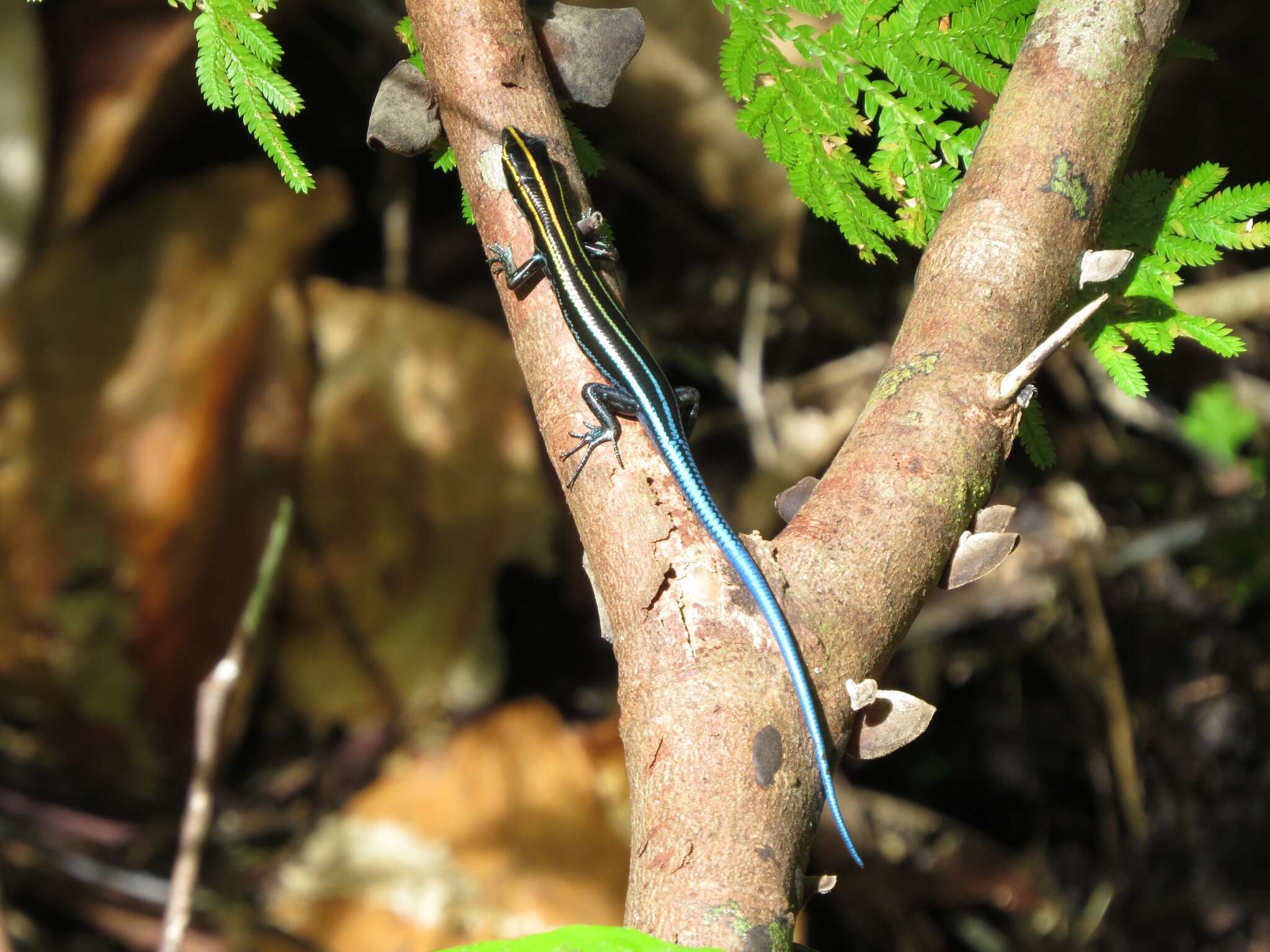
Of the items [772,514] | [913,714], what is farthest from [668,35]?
[913,714]

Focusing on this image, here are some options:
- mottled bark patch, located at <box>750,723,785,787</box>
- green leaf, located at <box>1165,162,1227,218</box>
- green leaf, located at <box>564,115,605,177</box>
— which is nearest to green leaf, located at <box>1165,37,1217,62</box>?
green leaf, located at <box>1165,162,1227,218</box>

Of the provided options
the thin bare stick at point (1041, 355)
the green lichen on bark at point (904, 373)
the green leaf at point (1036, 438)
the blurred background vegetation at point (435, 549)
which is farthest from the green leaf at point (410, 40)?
the blurred background vegetation at point (435, 549)

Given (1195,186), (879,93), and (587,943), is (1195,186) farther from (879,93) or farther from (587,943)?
(587,943)

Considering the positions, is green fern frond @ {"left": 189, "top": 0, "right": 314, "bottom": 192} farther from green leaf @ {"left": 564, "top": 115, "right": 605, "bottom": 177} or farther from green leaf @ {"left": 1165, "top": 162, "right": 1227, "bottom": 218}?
green leaf @ {"left": 1165, "top": 162, "right": 1227, "bottom": 218}

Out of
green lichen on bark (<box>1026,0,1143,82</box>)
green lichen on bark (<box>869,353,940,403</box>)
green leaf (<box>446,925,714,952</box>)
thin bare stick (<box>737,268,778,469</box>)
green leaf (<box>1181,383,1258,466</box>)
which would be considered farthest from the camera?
thin bare stick (<box>737,268,778,469</box>)

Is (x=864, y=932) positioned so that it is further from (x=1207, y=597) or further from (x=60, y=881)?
(x=60, y=881)

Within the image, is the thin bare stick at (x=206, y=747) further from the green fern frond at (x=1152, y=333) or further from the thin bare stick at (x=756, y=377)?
the thin bare stick at (x=756, y=377)
